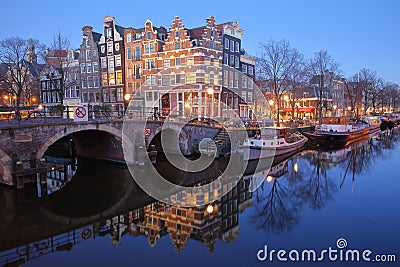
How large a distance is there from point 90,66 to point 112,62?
15.6 ft

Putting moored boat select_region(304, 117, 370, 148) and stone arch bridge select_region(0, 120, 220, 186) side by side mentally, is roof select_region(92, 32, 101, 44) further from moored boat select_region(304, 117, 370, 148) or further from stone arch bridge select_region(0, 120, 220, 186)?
moored boat select_region(304, 117, 370, 148)

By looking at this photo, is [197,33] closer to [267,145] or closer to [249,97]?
[249,97]

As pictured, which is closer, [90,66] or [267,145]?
[267,145]

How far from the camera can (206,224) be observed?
41.2ft

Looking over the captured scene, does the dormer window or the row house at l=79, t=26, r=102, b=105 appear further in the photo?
the row house at l=79, t=26, r=102, b=105

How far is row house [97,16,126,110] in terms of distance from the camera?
138ft

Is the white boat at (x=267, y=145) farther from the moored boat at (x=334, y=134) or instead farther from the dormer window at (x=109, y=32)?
the dormer window at (x=109, y=32)

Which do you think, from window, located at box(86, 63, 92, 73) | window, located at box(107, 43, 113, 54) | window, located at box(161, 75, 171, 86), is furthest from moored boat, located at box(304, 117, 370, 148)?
window, located at box(86, 63, 92, 73)

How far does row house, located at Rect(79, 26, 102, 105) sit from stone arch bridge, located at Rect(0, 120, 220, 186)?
→ 64.9 ft

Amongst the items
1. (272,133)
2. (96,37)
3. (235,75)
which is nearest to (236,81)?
(235,75)

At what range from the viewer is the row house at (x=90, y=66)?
146 ft

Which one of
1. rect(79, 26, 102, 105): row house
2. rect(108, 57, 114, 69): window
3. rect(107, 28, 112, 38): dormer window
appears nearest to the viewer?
rect(107, 28, 112, 38): dormer window

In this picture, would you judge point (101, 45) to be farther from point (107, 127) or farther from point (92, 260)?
point (92, 260)

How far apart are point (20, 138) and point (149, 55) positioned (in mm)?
24660
